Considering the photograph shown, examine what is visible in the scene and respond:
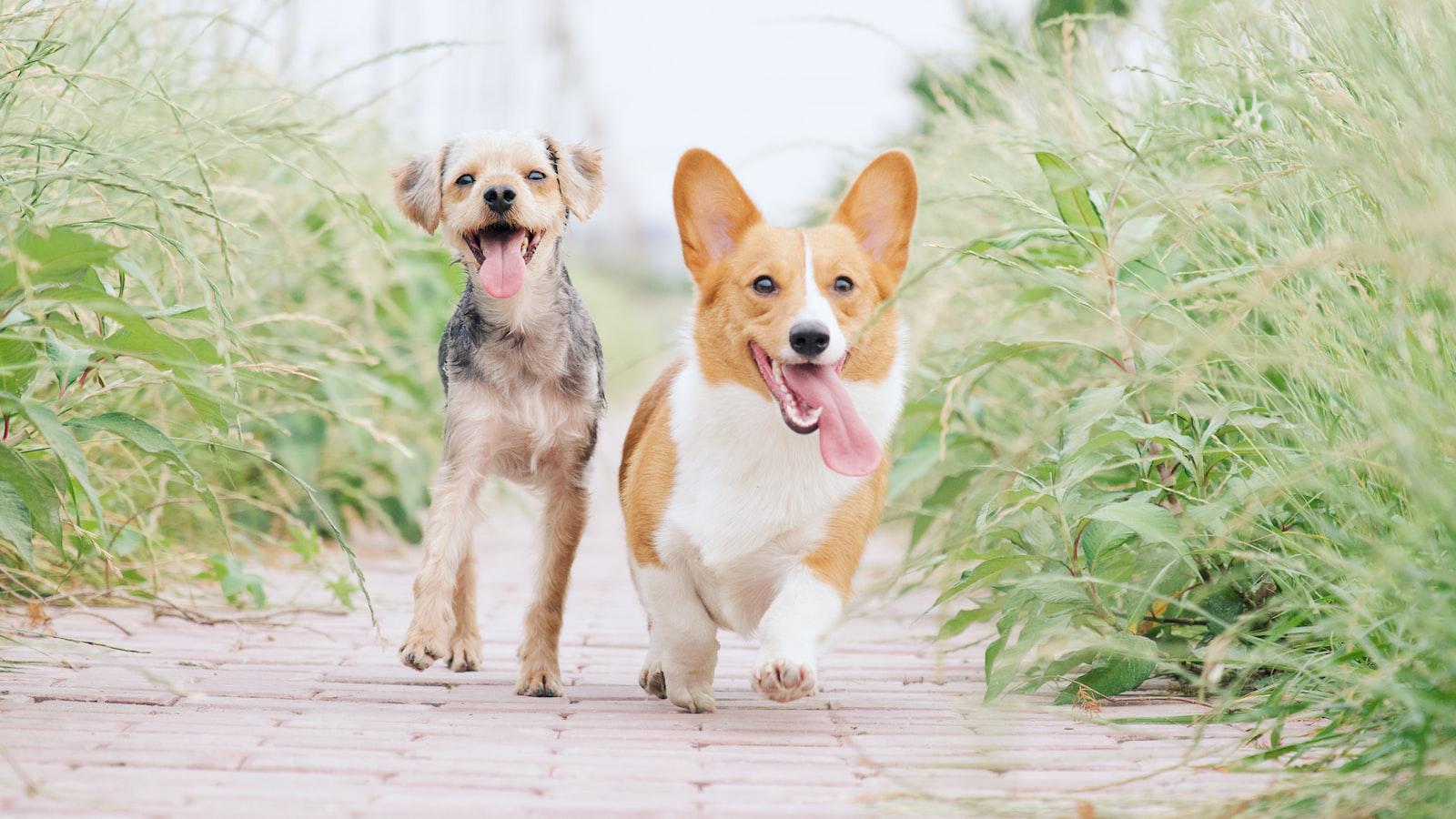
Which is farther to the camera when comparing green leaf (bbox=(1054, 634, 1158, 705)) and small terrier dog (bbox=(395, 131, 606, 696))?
small terrier dog (bbox=(395, 131, 606, 696))

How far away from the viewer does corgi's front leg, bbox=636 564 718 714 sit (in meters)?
3.61

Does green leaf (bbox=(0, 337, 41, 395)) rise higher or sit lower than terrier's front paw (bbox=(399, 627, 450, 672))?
higher

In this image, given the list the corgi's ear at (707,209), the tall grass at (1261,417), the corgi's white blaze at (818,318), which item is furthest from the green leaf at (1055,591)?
the corgi's ear at (707,209)

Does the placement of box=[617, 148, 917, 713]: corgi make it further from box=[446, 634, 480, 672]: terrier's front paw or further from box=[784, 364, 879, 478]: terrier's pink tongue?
box=[446, 634, 480, 672]: terrier's front paw

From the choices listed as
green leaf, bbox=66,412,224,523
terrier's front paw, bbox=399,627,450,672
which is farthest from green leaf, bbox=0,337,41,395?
terrier's front paw, bbox=399,627,450,672

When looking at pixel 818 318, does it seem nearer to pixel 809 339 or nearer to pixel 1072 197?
pixel 809 339

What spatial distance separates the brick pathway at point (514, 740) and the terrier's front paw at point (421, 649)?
87 mm

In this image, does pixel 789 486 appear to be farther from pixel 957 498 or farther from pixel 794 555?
pixel 957 498

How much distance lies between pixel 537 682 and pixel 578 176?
68.5 inches

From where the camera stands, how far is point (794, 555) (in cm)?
355

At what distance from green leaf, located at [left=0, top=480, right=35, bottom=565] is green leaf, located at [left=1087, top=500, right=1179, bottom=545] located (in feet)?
7.50

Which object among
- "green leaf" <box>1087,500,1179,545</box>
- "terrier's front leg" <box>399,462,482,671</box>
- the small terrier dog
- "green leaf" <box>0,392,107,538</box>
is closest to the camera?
"green leaf" <box>0,392,107,538</box>

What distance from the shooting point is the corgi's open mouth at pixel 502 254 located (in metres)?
4.28

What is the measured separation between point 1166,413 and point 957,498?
1459 millimetres
